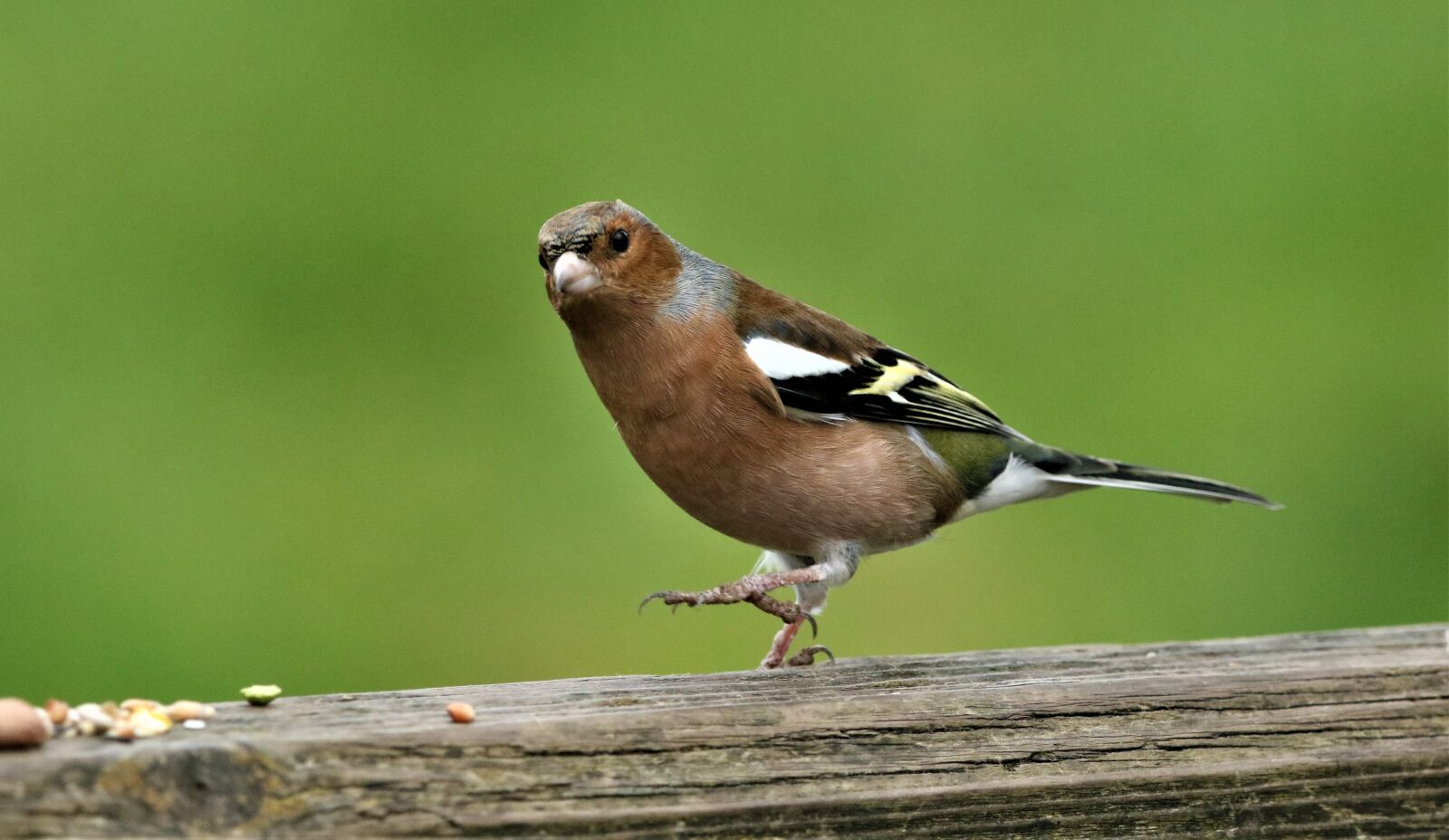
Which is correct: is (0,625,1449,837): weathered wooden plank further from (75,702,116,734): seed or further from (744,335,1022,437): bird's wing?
(744,335,1022,437): bird's wing

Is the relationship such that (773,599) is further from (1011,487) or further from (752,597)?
(1011,487)

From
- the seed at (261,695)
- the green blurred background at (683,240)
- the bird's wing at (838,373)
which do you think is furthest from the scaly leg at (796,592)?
the seed at (261,695)

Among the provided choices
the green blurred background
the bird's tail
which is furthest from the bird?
the green blurred background

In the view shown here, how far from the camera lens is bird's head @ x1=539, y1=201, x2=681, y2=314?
351 centimetres

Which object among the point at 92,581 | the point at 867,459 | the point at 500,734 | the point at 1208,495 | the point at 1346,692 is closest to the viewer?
the point at 500,734

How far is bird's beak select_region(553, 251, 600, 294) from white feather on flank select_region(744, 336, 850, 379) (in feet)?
1.37

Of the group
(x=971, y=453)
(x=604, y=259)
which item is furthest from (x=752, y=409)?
(x=971, y=453)

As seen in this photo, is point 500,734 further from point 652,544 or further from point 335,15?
point 335,15

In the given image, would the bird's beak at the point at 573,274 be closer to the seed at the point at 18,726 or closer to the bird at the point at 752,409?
the bird at the point at 752,409

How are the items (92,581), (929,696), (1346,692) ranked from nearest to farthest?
(929,696), (1346,692), (92,581)

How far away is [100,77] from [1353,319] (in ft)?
13.8

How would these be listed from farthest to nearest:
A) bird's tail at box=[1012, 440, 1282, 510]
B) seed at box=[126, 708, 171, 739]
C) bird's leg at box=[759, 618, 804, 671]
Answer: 1. bird's tail at box=[1012, 440, 1282, 510]
2. bird's leg at box=[759, 618, 804, 671]
3. seed at box=[126, 708, 171, 739]

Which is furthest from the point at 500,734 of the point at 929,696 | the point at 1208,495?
the point at 1208,495

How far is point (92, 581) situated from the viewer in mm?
4367
